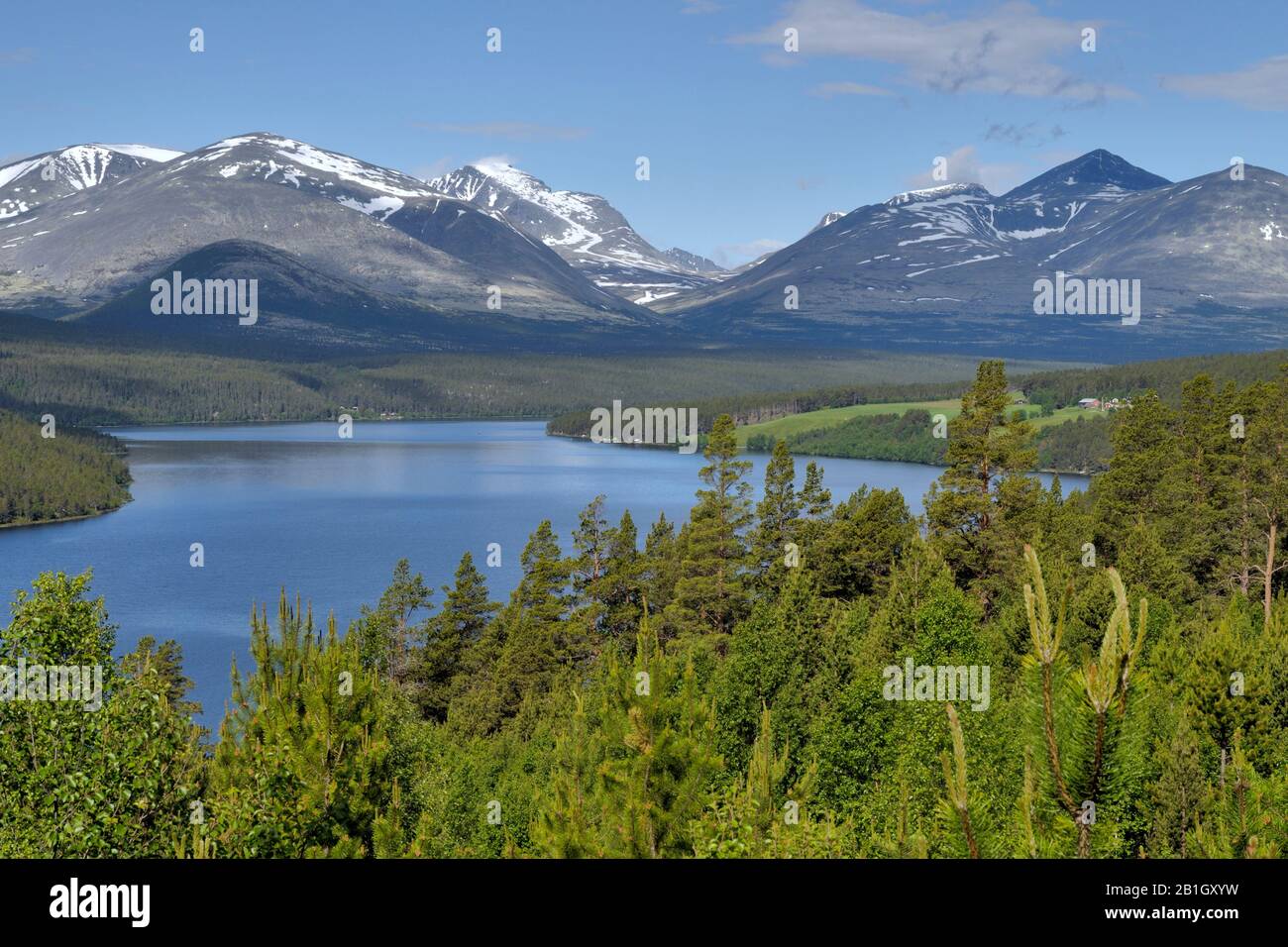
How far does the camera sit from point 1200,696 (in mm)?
29656

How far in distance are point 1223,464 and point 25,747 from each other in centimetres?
6213

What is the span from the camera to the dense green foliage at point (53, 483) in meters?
165

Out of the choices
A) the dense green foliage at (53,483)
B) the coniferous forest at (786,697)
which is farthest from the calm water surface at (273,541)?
the coniferous forest at (786,697)

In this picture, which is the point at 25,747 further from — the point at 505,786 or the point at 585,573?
the point at 585,573

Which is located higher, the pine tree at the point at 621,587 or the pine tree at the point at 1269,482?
the pine tree at the point at 1269,482

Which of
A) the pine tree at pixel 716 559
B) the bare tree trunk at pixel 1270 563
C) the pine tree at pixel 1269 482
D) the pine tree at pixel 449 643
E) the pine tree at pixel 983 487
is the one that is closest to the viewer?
the pine tree at pixel 983 487

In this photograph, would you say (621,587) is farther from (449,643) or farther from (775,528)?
(449,643)

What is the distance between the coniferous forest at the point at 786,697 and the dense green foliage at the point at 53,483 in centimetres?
10434

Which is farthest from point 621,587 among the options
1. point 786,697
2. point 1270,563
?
point 1270,563

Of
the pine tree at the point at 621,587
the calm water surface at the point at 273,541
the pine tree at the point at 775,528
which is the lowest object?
the calm water surface at the point at 273,541

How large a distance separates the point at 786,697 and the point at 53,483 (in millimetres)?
162187

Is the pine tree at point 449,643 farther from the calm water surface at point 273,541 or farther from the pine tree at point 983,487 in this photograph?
the pine tree at point 983,487

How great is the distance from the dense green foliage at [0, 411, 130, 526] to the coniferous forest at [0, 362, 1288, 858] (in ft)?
342
